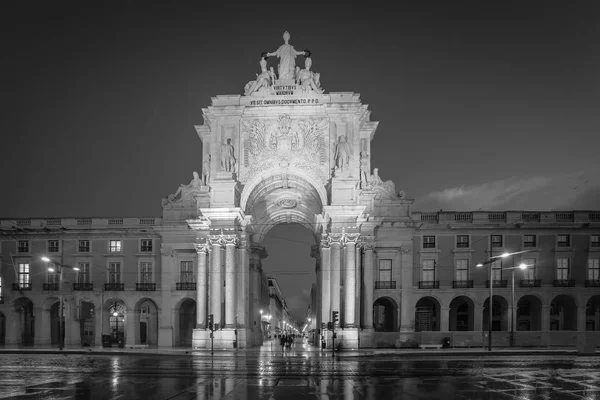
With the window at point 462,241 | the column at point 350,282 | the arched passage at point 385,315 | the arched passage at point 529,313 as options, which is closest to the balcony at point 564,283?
the arched passage at point 529,313

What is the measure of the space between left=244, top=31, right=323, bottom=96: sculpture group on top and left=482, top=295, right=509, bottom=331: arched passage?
27.2m

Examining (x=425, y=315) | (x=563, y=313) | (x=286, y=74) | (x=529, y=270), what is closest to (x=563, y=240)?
(x=529, y=270)

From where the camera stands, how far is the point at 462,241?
62375 mm

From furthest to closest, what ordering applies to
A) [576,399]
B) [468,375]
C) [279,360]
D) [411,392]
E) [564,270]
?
[564,270], [279,360], [468,375], [411,392], [576,399]

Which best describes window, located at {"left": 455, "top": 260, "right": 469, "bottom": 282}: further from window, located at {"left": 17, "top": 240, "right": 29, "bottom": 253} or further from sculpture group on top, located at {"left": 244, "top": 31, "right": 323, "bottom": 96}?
window, located at {"left": 17, "top": 240, "right": 29, "bottom": 253}

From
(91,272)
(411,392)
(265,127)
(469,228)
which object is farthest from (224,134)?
(411,392)

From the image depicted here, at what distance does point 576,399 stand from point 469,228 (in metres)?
41.1

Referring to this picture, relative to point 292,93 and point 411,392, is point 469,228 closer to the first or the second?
point 292,93

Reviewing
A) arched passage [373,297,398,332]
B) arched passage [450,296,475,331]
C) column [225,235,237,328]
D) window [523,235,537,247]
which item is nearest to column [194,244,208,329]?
column [225,235,237,328]

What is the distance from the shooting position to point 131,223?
212ft

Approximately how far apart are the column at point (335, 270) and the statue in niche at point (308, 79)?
1313 cm

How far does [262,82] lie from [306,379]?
108 feet

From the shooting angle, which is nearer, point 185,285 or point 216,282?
point 216,282

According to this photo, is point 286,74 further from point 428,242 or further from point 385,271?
point 428,242
